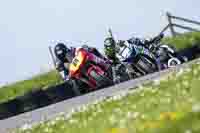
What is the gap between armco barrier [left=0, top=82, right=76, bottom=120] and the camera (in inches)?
968

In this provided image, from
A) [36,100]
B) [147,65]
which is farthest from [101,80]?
[36,100]

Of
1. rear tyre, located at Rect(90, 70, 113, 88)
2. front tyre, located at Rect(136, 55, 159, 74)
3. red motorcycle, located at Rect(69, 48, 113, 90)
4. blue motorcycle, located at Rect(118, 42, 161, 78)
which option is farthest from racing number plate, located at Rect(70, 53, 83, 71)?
front tyre, located at Rect(136, 55, 159, 74)

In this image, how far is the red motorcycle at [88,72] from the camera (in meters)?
25.3

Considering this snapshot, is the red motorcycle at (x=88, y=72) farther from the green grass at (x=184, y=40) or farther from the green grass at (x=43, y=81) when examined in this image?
the green grass at (x=184, y=40)

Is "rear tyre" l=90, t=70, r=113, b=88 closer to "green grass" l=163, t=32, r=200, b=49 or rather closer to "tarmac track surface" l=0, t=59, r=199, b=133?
"tarmac track surface" l=0, t=59, r=199, b=133

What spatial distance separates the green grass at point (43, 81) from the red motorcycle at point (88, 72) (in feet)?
18.8

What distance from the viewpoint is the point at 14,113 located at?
964 inches

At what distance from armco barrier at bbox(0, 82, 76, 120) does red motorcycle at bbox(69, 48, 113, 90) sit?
0.76 meters

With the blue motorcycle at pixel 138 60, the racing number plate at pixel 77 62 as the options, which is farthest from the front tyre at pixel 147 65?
the racing number plate at pixel 77 62

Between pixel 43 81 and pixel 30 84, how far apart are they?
0.78 meters

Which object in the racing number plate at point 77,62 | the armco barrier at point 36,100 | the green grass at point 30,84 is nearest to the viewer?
the armco barrier at point 36,100

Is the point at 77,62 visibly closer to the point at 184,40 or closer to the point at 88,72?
the point at 88,72

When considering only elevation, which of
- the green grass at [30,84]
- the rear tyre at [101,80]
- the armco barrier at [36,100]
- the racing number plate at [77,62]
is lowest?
the green grass at [30,84]

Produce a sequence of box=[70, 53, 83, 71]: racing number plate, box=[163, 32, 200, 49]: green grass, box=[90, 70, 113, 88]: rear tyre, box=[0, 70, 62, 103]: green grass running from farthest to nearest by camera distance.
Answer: box=[163, 32, 200, 49]: green grass → box=[0, 70, 62, 103]: green grass → box=[70, 53, 83, 71]: racing number plate → box=[90, 70, 113, 88]: rear tyre
